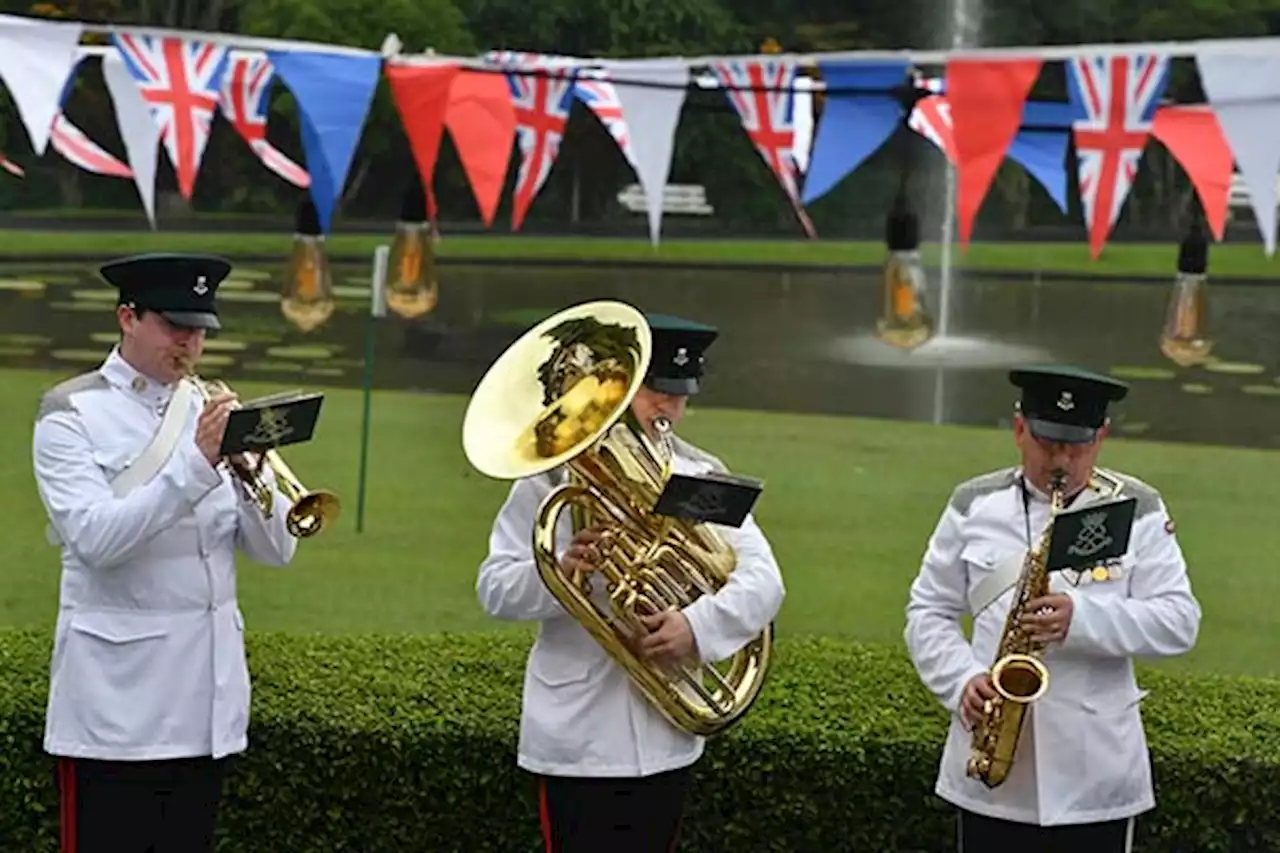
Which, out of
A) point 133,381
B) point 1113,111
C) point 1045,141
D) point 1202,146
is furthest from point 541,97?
point 133,381

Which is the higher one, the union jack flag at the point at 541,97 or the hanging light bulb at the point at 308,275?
the union jack flag at the point at 541,97

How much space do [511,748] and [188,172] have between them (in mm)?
3438

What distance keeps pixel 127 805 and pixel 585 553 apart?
123cm

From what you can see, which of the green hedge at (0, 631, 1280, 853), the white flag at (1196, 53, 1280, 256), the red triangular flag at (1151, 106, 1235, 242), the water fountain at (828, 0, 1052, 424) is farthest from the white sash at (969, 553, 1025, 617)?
the water fountain at (828, 0, 1052, 424)

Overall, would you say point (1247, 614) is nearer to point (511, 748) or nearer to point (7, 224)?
point (511, 748)

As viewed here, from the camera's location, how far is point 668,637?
4.00 metres

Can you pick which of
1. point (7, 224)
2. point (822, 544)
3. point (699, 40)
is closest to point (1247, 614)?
point (822, 544)

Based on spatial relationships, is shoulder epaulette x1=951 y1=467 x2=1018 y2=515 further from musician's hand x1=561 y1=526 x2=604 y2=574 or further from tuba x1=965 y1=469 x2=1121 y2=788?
musician's hand x1=561 y1=526 x2=604 y2=574

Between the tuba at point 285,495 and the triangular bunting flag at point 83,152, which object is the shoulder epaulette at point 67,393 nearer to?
the tuba at point 285,495

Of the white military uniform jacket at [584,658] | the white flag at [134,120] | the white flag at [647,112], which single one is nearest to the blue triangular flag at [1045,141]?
the white flag at [647,112]

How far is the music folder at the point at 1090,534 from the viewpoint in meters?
3.65

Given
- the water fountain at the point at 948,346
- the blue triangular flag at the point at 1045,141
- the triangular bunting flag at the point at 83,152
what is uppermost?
the blue triangular flag at the point at 1045,141

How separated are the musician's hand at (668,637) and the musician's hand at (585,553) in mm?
182

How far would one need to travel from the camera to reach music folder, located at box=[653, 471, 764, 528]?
3789 mm
